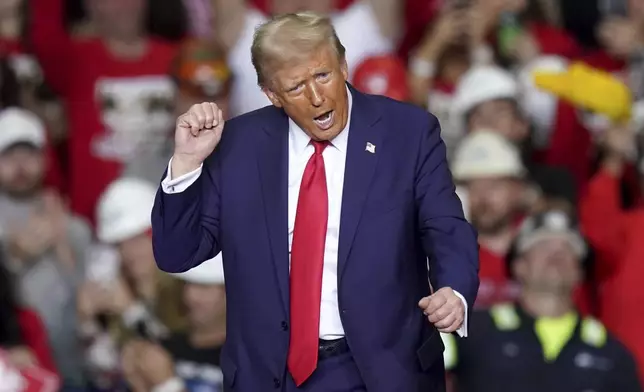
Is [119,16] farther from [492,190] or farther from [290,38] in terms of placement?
[290,38]

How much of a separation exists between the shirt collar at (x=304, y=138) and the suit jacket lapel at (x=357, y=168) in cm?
2

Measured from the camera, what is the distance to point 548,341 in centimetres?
512

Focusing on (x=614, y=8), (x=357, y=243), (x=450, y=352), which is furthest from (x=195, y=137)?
(x=614, y=8)

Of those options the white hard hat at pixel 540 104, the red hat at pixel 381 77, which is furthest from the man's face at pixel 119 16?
the white hard hat at pixel 540 104

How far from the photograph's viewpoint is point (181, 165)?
3180 mm

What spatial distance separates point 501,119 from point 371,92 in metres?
0.52


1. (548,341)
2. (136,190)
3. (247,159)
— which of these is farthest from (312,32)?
(136,190)

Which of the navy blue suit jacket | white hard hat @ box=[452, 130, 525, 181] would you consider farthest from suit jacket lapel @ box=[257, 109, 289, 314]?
white hard hat @ box=[452, 130, 525, 181]

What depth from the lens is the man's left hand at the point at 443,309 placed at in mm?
2998

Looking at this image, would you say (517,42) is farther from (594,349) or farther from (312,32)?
(312,32)

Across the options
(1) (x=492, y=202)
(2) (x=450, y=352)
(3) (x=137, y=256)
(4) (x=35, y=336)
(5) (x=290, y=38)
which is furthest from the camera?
(3) (x=137, y=256)

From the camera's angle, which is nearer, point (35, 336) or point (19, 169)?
point (35, 336)

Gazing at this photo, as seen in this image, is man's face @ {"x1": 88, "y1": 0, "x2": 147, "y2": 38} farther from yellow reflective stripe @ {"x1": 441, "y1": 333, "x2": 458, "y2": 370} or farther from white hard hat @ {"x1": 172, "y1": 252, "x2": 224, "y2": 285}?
yellow reflective stripe @ {"x1": 441, "y1": 333, "x2": 458, "y2": 370}

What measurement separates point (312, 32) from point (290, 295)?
1.76 ft
